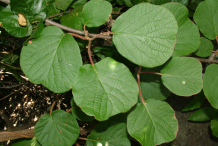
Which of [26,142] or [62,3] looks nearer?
[62,3]

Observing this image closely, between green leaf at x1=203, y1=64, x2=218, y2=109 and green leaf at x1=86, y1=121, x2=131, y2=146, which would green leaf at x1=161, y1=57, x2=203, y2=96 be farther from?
green leaf at x1=86, y1=121, x2=131, y2=146

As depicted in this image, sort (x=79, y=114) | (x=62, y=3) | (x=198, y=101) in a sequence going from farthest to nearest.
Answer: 1. (x=198, y=101)
2. (x=79, y=114)
3. (x=62, y=3)

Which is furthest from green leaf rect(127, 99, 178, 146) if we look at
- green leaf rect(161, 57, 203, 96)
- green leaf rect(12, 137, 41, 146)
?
green leaf rect(12, 137, 41, 146)

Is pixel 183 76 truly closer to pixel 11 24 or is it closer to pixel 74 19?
pixel 74 19

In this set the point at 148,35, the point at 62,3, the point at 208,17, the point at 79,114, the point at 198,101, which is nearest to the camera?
the point at 148,35

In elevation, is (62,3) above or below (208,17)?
above

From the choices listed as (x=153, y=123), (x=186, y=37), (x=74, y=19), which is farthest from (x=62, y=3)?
(x=153, y=123)

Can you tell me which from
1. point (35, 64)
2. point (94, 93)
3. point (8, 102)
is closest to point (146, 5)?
point (94, 93)
